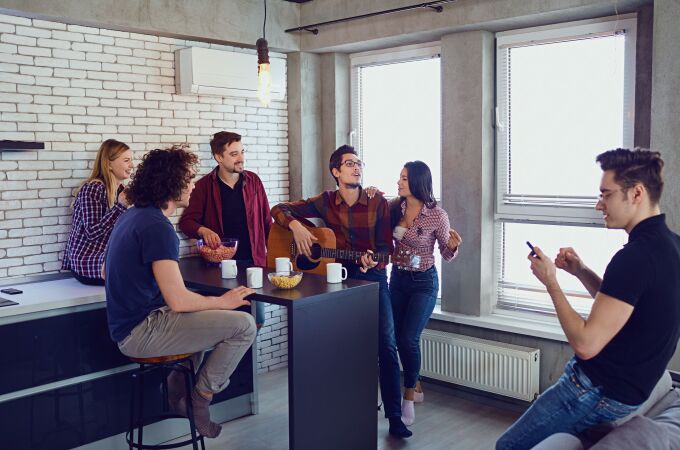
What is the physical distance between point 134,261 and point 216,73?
2388mm

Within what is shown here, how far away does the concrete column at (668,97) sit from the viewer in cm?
407

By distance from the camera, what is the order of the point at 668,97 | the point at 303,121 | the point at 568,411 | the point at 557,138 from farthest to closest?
the point at 303,121, the point at 557,138, the point at 668,97, the point at 568,411

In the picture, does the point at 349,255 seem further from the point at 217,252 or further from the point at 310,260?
the point at 217,252

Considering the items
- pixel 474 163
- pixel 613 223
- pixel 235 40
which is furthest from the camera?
pixel 235 40

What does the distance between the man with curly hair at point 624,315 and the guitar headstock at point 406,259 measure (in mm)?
1716

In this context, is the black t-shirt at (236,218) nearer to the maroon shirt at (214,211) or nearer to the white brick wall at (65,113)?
the maroon shirt at (214,211)

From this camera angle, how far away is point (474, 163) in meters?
5.20

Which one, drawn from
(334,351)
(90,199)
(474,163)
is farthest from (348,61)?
(334,351)

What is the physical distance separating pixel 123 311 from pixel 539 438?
6.84ft

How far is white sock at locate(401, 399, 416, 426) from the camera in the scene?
478 cm

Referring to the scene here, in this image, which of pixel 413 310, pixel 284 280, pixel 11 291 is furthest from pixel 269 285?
pixel 11 291

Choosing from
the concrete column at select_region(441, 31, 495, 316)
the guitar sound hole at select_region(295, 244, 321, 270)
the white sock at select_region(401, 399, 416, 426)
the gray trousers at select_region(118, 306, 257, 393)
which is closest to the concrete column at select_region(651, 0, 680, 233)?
the concrete column at select_region(441, 31, 495, 316)

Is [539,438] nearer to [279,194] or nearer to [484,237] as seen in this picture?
[484,237]

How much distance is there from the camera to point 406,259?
4.58 m
